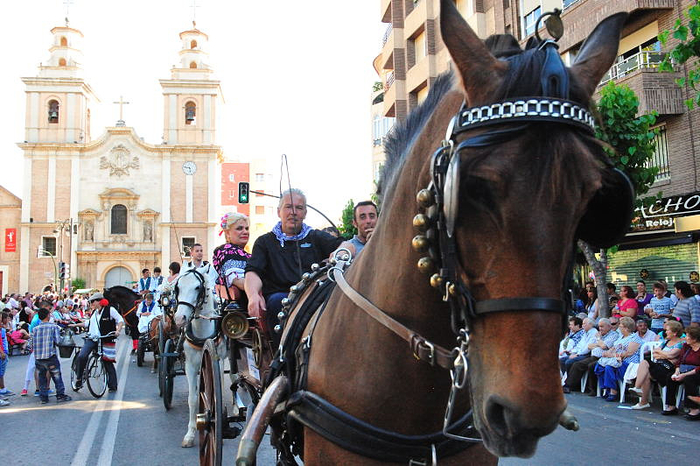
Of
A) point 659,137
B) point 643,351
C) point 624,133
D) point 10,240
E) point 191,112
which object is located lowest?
point 643,351

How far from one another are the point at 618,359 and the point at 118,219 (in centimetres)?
5652

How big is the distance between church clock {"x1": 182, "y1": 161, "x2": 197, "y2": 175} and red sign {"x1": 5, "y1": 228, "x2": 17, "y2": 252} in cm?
1642

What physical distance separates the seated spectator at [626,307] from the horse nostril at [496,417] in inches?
463

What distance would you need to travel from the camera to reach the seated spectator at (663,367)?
30.1 feet

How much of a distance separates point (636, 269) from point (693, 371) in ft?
35.6

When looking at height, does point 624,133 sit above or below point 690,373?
above

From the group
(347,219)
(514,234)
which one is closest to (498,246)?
(514,234)

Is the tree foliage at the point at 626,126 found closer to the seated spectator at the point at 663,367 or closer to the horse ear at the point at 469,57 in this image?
the seated spectator at the point at 663,367

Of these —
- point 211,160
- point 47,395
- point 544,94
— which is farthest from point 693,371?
point 211,160

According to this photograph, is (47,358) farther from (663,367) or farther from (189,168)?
(189,168)

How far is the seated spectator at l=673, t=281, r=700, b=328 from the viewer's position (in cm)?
1120

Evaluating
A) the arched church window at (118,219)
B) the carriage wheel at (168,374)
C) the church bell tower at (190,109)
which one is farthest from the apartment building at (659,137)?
the arched church window at (118,219)

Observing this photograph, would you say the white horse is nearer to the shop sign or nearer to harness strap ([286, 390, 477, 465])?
harness strap ([286, 390, 477, 465])

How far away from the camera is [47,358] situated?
39.2ft
